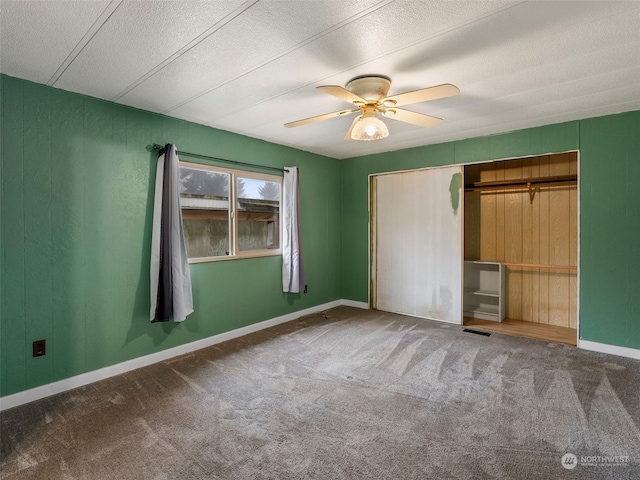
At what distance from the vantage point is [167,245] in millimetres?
3088

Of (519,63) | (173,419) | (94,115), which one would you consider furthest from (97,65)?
(519,63)

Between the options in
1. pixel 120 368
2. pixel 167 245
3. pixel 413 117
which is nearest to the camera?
pixel 413 117

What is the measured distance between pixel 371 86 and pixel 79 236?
263 centimetres

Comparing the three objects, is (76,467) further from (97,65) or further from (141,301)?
(97,65)

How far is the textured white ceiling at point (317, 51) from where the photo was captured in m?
1.68

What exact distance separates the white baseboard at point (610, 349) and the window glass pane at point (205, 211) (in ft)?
13.2

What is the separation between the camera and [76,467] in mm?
1812

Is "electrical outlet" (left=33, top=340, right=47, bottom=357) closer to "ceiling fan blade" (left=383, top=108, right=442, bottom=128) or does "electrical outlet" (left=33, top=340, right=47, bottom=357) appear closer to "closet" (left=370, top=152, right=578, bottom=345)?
"ceiling fan blade" (left=383, top=108, right=442, bottom=128)

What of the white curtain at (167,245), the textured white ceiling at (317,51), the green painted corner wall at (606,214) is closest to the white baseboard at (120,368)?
the white curtain at (167,245)

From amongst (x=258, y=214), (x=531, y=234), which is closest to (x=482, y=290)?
(x=531, y=234)

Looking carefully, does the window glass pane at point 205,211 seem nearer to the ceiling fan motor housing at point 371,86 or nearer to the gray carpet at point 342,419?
the gray carpet at point 342,419

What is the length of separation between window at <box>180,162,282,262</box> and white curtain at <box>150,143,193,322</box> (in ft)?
0.95

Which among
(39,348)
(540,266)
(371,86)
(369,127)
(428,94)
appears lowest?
(39,348)

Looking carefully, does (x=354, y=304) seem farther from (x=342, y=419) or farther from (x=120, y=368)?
(x=120, y=368)
